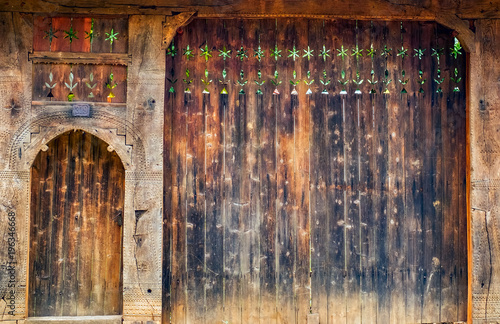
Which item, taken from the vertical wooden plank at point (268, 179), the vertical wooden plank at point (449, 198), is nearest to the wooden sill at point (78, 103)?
the vertical wooden plank at point (268, 179)

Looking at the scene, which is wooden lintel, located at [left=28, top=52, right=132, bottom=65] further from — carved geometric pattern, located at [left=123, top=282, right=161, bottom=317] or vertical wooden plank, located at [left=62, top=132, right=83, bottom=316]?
carved geometric pattern, located at [left=123, top=282, right=161, bottom=317]

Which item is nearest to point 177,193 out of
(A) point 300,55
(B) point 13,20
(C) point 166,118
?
(C) point 166,118

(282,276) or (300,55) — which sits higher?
(300,55)

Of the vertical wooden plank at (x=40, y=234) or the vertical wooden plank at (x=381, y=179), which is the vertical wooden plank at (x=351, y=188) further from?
the vertical wooden plank at (x=40, y=234)

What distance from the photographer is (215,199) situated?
17.4ft

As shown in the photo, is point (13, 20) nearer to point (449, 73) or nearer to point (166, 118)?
point (166, 118)

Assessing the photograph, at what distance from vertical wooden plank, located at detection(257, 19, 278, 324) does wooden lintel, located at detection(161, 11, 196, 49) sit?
0.78m

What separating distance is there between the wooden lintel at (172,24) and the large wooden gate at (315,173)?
0.18m

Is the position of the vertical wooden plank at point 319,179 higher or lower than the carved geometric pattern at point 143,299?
higher

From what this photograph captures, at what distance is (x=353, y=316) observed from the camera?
5.31m

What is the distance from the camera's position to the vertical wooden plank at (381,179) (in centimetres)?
534

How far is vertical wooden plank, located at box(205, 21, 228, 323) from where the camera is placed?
525 cm

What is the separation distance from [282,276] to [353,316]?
2.67ft

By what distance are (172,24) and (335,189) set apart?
7.49 feet
